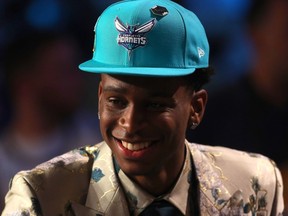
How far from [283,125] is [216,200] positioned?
1044 mm

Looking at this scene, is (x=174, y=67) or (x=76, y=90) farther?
(x=76, y=90)

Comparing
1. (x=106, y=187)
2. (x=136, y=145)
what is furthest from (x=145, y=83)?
(x=106, y=187)

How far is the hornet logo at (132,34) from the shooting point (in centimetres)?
128

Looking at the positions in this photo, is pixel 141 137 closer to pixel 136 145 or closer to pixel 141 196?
pixel 136 145

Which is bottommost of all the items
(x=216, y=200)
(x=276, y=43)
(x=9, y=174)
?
(x=9, y=174)

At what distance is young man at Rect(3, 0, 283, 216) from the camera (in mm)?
1285

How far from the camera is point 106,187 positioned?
1.41 meters

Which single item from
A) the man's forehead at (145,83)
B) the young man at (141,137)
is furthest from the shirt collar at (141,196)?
the man's forehead at (145,83)

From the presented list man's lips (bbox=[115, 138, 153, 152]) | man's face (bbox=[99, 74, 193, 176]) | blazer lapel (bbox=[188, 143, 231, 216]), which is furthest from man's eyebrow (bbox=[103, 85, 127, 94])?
blazer lapel (bbox=[188, 143, 231, 216])

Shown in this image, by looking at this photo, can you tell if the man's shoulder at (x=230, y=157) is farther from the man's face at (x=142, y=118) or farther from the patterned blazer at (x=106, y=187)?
the man's face at (x=142, y=118)

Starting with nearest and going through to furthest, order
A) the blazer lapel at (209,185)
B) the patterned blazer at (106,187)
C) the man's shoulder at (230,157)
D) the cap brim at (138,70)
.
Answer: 1. the cap brim at (138,70)
2. the patterned blazer at (106,187)
3. the blazer lapel at (209,185)
4. the man's shoulder at (230,157)

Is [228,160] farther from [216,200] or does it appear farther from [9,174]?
[9,174]

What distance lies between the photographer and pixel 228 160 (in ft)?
5.38

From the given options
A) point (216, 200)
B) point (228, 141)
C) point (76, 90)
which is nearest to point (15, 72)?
point (76, 90)
